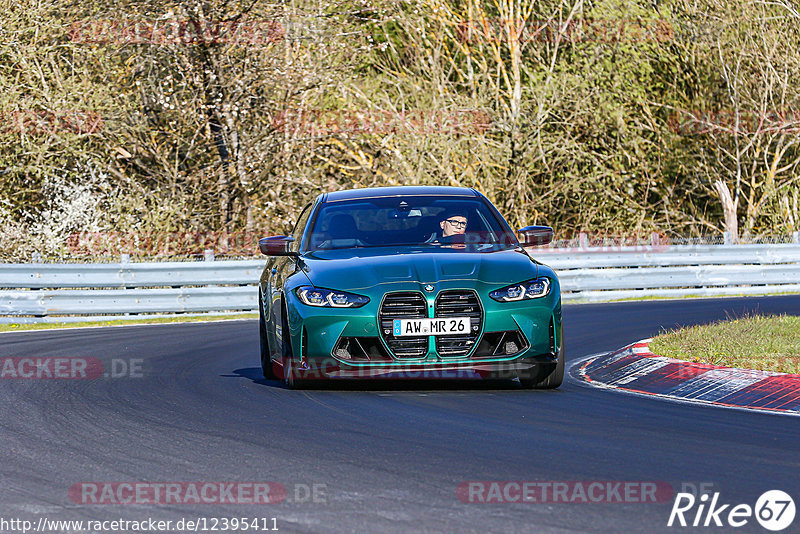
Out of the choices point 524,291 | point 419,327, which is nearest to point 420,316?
point 419,327

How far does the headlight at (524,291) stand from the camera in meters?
9.48

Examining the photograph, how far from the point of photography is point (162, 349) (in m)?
14.6

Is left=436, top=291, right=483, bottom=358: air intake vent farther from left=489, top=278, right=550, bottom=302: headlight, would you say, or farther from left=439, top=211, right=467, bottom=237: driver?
left=439, top=211, right=467, bottom=237: driver

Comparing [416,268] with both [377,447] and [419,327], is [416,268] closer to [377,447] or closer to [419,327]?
[419,327]

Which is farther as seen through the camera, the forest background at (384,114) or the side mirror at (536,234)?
the forest background at (384,114)

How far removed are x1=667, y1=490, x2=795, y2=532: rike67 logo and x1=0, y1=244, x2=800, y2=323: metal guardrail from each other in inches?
619

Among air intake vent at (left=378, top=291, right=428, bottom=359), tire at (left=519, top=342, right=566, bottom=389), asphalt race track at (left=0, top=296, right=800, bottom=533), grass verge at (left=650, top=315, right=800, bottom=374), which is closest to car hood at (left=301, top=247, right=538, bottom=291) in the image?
air intake vent at (left=378, top=291, right=428, bottom=359)

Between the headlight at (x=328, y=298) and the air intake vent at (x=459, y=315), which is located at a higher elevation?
the headlight at (x=328, y=298)

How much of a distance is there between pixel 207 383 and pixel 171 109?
1614 centimetres

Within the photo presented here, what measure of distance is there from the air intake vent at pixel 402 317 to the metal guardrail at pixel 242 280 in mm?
11765

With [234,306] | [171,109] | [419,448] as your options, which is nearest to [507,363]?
[419,448]

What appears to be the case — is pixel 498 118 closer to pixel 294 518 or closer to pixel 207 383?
pixel 207 383

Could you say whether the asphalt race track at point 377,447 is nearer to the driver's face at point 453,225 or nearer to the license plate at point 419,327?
the license plate at point 419,327

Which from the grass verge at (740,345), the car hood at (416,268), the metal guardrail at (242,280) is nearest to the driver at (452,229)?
the car hood at (416,268)
